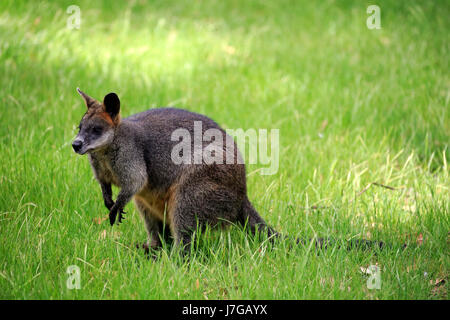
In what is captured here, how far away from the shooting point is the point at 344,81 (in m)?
6.66

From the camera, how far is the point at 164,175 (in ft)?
12.4

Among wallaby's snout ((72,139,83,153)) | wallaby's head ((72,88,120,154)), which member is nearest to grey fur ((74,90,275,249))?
wallaby's head ((72,88,120,154))

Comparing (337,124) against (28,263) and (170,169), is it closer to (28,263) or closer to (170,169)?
(170,169)

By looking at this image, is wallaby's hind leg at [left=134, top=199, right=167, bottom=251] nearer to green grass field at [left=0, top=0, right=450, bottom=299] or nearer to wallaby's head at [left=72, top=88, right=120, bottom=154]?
green grass field at [left=0, top=0, right=450, bottom=299]

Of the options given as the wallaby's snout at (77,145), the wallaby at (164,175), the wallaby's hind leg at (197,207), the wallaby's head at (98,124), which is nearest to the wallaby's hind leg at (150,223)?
the wallaby at (164,175)

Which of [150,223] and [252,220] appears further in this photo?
[150,223]

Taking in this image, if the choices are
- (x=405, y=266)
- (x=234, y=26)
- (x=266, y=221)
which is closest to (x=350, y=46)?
(x=234, y=26)

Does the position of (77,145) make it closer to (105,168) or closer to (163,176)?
(105,168)

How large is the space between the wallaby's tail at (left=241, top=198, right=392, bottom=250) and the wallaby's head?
111cm

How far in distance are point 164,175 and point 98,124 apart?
61 centimetres

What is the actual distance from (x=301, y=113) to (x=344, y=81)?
102 cm

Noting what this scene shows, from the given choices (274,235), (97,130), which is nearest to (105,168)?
(97,130)

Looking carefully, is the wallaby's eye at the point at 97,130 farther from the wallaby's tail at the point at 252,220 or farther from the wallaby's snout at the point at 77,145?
the wallaby's tail at the point at 252,220

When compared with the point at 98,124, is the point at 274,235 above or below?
below
